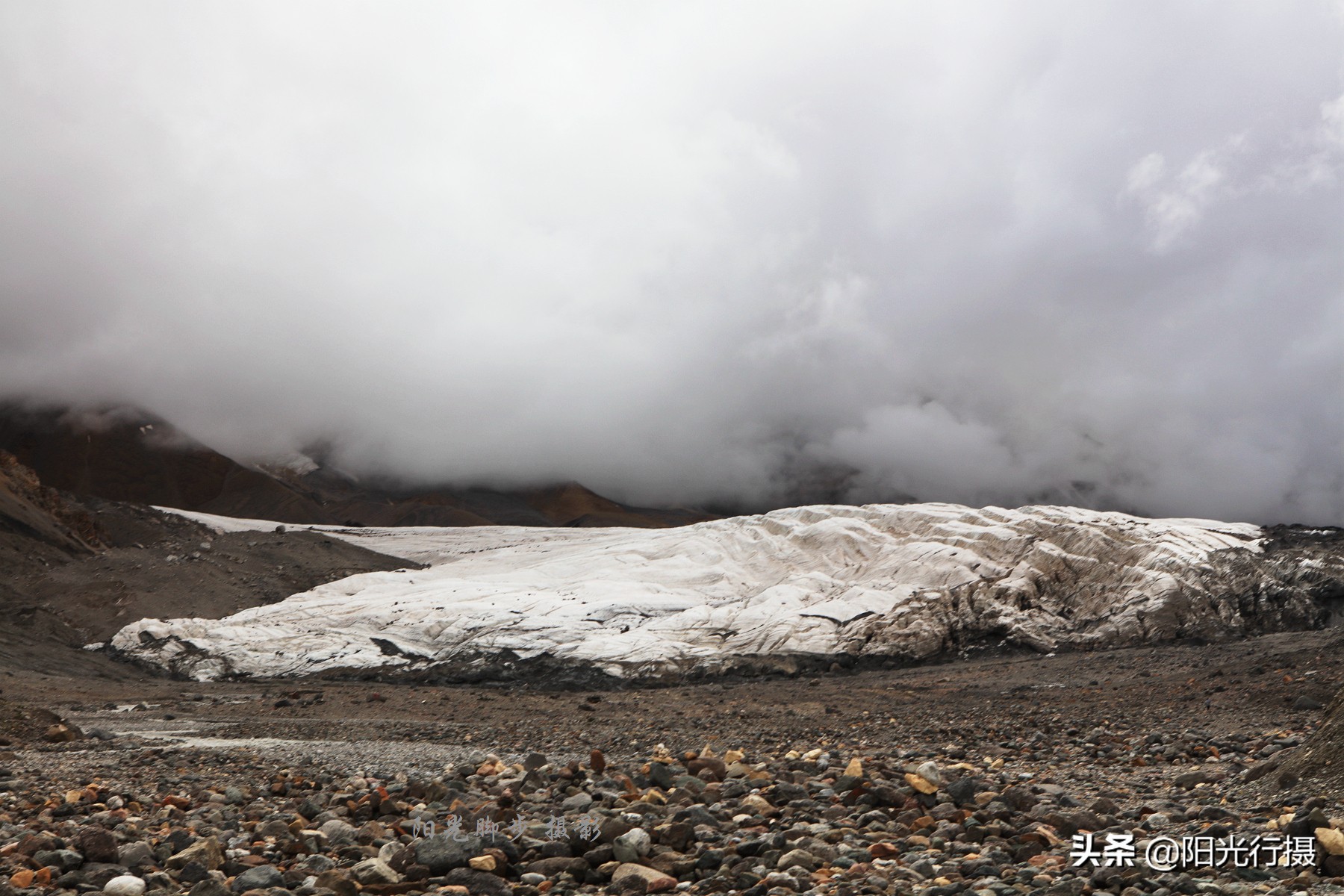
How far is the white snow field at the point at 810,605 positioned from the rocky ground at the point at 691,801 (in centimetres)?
1338

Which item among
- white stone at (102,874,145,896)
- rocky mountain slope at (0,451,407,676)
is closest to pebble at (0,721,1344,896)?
white stone at (102,874,145,896)

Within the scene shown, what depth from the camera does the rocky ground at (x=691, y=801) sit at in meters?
6.43

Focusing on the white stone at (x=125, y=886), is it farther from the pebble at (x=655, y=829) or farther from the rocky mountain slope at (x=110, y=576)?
the rocky mountain slope at (x=110, y=576)

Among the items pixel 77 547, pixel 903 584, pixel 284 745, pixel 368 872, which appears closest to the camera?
pixel 368 872

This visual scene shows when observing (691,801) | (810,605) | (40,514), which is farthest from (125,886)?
(40,514)

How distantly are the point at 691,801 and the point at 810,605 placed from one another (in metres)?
28.1

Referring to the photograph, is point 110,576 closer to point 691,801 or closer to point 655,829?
point 691,801

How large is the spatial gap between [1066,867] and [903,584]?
3163 cm

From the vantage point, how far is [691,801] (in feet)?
28.4

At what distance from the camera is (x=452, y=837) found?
706 centimetres

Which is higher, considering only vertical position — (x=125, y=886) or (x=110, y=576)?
(x=110, y=576)

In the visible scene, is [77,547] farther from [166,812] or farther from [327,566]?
[166,812]

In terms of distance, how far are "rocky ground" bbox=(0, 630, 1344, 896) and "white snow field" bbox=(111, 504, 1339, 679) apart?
1338 centimetres

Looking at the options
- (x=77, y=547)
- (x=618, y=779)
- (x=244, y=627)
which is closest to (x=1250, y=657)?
(x=618, y=779)
